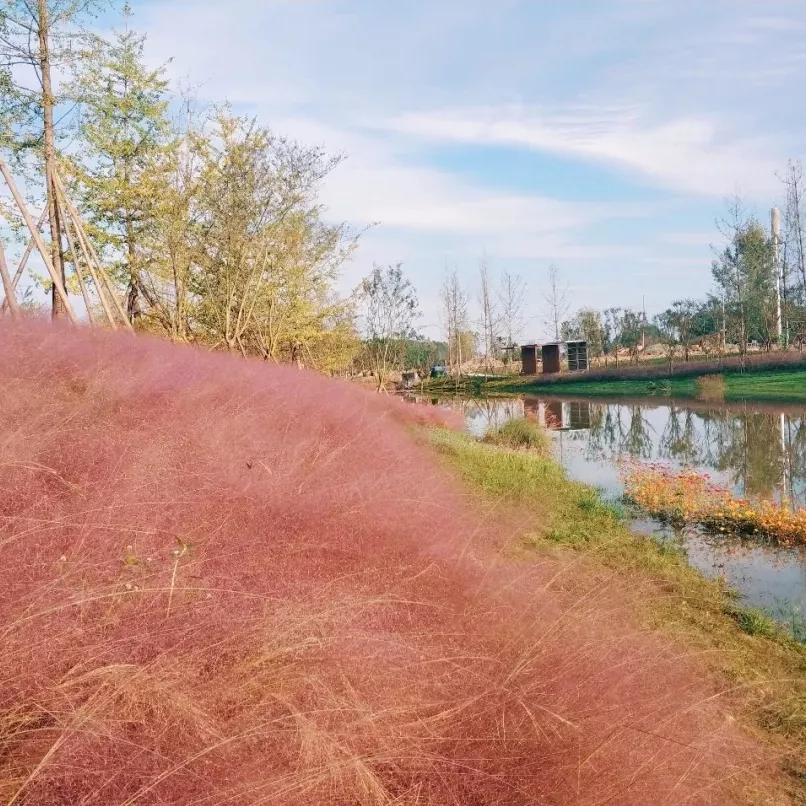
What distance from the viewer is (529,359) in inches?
1677

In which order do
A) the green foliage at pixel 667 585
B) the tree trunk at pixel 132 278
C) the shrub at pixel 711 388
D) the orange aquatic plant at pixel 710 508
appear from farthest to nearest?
the shrub at pixel 711 388, the tree trunk at pixel 132 278, the orange aquatic plant at pixel 710 508, the green foliage at pixel 667 585

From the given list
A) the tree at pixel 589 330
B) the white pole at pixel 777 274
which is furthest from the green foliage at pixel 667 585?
the tree at pixel 589 330

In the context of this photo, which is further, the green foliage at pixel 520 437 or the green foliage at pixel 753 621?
the green foliage at pixel 520 437

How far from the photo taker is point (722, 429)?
688 inches

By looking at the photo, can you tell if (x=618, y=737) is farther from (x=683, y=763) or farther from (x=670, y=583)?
(x=670, y=583)

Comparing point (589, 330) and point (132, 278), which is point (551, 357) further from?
point (132, 278)

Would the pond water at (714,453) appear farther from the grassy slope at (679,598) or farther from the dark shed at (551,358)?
the dark shed at (551,358)

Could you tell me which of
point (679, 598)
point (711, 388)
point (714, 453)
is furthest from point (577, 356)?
point (679, 598)

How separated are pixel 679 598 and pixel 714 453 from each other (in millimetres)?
9709

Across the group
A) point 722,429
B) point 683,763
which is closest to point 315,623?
point 683,763

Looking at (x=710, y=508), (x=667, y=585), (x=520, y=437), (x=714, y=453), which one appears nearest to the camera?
(x=667, y=585)

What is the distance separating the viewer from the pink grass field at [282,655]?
1.87 metres

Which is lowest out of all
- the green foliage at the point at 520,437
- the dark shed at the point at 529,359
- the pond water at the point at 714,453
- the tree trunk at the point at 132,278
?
the pond water at the point at 714,453

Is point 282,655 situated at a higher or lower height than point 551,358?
lower
